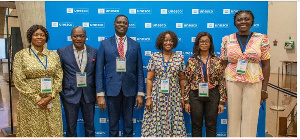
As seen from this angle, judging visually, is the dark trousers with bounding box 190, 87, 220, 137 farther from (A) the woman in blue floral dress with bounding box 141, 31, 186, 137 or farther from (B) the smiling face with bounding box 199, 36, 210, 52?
(B) the smiling face with bounding box 199, 36, 210, 52

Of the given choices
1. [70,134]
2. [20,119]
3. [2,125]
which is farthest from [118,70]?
[2,125]

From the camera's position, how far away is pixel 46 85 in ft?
8.79

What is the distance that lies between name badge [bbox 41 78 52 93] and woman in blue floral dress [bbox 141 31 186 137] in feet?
3.55

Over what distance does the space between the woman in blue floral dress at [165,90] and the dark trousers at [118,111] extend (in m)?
0.25

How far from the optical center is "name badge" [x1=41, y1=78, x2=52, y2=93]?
2.67 meters

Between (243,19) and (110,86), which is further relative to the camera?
(110,86)

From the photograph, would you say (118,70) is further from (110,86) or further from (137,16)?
(137,16)

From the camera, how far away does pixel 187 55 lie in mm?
3654

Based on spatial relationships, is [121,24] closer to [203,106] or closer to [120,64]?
[120,64]

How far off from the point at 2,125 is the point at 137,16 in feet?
10.4

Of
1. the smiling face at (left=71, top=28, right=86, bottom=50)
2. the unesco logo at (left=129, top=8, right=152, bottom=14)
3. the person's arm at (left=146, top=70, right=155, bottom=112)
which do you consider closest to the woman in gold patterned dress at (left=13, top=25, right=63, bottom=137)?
the smiling face at (left=71, top=28, right=86, bottom=50)

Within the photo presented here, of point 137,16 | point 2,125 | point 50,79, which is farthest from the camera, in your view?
point 2,125

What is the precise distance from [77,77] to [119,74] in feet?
1.58

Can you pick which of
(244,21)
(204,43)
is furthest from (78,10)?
(244,21)
